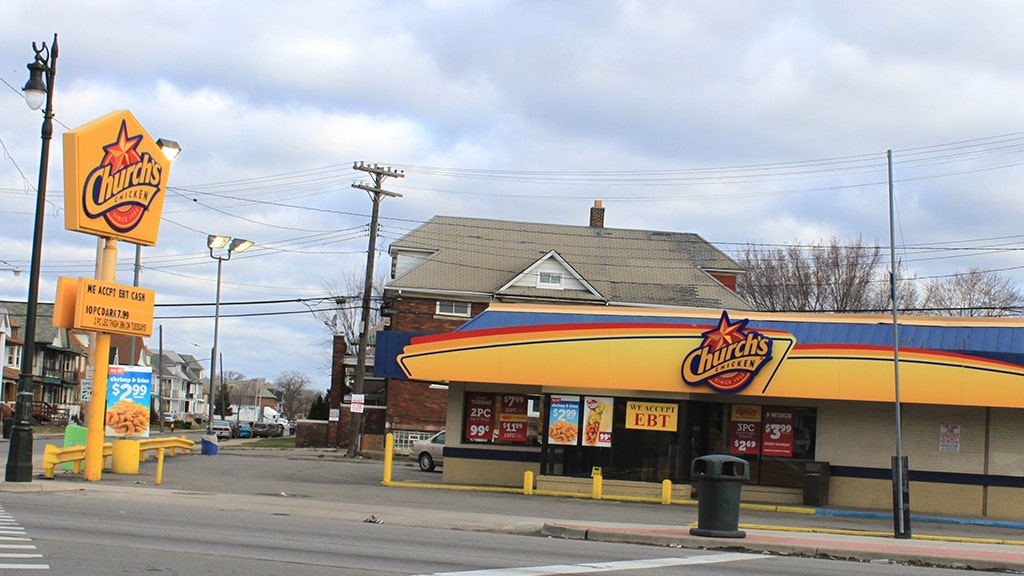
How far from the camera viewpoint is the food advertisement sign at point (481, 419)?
27.7 meters

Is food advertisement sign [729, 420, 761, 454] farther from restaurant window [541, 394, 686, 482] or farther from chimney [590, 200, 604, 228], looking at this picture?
chimney [590, 200, 604, 228]

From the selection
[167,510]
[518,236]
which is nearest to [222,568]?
[167,510]

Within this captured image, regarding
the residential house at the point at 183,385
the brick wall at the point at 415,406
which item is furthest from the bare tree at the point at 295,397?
the brick wall at the point at 415,406

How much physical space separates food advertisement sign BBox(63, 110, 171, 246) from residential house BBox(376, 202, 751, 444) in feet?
71.9

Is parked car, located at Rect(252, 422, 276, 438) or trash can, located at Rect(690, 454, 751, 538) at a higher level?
trash can, located at Rect(690, 454, 751, 538)

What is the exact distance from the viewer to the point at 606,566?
12125mm

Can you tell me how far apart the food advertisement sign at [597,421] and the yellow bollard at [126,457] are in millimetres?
11300

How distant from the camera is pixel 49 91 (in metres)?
20.9

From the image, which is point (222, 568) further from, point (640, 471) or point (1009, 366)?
point (1009, 366)

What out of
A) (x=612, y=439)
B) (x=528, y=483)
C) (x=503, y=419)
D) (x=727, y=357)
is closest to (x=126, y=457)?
(x=503, y=419)

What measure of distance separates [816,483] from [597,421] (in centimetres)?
538

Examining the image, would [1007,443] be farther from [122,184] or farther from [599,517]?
[122,184]

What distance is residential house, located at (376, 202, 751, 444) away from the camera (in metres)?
47.8

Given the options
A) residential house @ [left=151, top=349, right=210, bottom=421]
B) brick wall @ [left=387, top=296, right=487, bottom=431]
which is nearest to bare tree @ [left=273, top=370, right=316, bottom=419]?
residential house @ [left=151, top=349, right=210, bottom=421]
